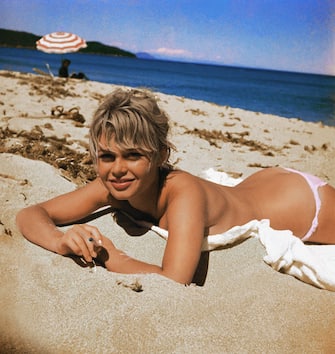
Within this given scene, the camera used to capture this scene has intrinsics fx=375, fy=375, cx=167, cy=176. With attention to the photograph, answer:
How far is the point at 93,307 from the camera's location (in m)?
1.33

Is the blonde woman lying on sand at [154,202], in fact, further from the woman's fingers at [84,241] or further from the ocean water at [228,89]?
the ocean water at [228,89]

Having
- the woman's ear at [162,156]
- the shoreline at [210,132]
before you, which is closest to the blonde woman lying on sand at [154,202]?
the woman's ear at [162,156]

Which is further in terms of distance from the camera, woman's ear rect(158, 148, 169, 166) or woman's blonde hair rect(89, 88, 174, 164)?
woman's ear rect(158, 148, 169, 166)

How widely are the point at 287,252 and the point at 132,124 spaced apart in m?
1.00

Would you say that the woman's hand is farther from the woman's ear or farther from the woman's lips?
the woman's ear

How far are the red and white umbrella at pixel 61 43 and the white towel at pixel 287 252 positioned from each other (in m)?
10.1

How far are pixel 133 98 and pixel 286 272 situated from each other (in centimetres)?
117

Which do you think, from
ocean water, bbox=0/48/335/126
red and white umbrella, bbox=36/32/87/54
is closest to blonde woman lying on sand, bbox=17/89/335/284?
ocean water, bbox=0/48/335/126

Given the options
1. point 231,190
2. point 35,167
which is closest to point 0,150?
point 35,167

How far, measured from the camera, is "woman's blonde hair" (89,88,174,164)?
5.65 ft

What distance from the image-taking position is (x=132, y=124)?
1.74 meters

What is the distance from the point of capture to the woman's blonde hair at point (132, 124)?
1.72 metres

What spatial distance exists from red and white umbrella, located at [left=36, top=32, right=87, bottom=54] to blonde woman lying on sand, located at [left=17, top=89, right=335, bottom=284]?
9868mm

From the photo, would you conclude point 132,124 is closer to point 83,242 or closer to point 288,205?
point 83,242
